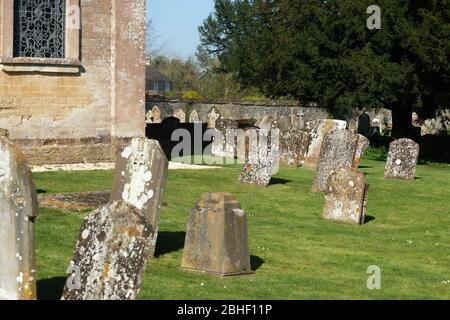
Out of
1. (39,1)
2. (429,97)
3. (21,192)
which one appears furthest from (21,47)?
(429,97)

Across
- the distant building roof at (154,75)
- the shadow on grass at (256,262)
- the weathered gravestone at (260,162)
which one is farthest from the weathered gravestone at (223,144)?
the distant building roof at (154,75)

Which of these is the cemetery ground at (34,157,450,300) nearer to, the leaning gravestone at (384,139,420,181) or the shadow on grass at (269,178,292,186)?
the shadow on grass at (269,178,292,186)

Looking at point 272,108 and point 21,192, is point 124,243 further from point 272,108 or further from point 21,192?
point 272,108

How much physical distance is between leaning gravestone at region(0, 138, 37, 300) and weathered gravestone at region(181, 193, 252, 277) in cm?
301

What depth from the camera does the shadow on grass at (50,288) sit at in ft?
33.3

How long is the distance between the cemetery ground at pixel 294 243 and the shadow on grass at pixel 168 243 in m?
0.02

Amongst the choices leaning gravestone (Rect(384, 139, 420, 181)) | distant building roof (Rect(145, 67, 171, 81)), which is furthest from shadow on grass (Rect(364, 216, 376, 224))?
distant building roof (Rect(145, 67, 171, 81))

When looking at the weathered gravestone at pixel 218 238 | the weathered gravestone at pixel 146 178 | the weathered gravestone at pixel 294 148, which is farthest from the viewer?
the weathered gravestone at pixel 294 148

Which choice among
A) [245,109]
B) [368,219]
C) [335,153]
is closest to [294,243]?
[368,219]

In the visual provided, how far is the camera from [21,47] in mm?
22625

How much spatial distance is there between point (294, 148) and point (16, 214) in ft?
59.7

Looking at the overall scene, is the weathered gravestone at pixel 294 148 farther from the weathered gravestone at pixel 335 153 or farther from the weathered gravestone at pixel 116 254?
the weathered gravestone at pixel 116 254

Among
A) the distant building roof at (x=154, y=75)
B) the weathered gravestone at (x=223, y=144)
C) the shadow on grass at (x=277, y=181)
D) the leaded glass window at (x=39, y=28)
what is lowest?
the shadow on grass at (x=277, y=181)

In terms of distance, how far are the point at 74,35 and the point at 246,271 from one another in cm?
1229
